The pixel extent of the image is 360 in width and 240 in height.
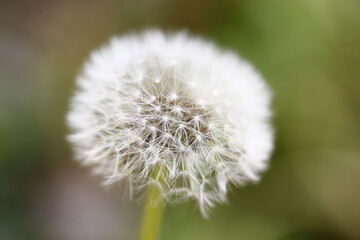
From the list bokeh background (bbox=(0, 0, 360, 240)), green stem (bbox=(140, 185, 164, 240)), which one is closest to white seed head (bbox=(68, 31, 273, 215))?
green stem (bbox=(140, 185, 164, 240))

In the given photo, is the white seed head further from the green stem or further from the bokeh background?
the bokeh background

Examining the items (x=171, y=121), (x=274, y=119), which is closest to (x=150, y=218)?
(x=171, y=121)

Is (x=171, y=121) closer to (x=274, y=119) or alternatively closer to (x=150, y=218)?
(x=150, y=218)

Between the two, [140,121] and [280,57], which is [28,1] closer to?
[280,57]

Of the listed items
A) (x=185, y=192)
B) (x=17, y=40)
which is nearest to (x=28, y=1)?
(x=17, y=40)

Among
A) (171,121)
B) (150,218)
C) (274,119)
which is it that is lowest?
(150,218)

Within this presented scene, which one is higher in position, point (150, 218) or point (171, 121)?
point (171, 121)
